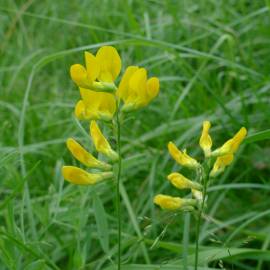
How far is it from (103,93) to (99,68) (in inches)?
2.3

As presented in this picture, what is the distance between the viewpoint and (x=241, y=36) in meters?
2.72

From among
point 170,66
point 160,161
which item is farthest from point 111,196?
point 170,66

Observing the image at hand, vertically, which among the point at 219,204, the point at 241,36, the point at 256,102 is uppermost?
the point at 241,36

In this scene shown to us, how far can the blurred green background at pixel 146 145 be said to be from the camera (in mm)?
1416

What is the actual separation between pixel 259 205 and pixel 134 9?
1697 mm

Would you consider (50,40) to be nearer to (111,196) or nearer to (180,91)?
(180,91)

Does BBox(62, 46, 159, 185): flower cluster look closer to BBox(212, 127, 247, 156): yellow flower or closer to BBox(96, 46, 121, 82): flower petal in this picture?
BBox(96, 46, 121, 82): flower petal

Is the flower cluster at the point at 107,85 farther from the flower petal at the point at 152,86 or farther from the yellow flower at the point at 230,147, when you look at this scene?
the yellow flower at the point at 230,147

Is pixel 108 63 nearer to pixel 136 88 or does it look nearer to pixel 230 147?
pixel 136 88

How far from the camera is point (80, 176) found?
39.8 inches

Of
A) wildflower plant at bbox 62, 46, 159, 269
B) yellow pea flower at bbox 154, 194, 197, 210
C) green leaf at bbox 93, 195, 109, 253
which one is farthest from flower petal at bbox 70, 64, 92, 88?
green leaf at bbox 93, 195, 109, 253

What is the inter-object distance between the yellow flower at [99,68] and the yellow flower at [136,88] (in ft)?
0.07

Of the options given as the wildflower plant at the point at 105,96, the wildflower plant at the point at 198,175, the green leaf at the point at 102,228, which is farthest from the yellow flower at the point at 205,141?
the green leaf at the point at 102,228

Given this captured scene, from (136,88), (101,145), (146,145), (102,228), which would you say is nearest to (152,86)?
(136,88)
